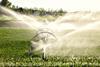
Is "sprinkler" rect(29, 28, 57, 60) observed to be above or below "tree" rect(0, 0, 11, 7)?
above

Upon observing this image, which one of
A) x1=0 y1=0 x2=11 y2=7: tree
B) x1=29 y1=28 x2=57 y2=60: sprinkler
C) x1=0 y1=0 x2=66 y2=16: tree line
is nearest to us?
x1=29 y1=28 x2=57 y2=60: sprinkler

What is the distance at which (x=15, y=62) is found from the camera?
1770 cm

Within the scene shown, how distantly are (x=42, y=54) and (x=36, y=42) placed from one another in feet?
7.81

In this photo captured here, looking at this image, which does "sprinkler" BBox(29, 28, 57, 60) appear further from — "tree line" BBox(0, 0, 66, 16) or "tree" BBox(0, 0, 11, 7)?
"tree" BBox(0, 0, 11, 7)

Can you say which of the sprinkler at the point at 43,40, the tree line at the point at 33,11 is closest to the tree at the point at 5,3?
the tree line at the point at 33,11

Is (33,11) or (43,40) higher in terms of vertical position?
(43,40)

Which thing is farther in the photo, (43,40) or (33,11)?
(33,11)

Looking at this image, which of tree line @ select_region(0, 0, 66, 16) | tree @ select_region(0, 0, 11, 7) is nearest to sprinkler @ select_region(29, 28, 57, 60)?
tree line @ select_region(0, 0, 66, 16)

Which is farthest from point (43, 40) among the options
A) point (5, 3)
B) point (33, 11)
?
point (5, 3)

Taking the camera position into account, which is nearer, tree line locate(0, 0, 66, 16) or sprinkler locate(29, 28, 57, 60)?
sprinkler locate(29, 28, 57, 60)

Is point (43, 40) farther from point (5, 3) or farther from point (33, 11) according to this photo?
point (5, 3)

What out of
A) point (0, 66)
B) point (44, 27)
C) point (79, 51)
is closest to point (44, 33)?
point (44, 27)

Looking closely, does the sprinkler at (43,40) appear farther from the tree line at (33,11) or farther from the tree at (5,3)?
the tree at (5,3)

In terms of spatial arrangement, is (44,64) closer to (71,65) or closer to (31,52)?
(71,65)
